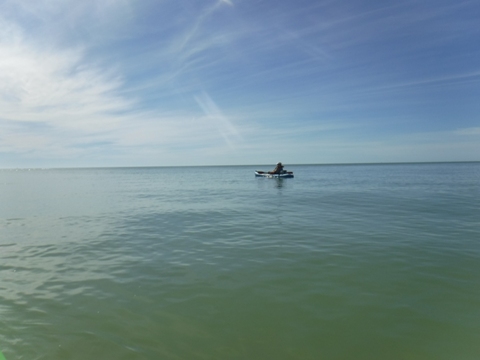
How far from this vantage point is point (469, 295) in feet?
24.6

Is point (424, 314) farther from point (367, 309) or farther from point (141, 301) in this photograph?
point (141, 301)

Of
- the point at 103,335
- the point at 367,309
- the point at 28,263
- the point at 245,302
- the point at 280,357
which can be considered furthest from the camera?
the point at 28,263

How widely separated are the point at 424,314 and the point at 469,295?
2.07 meters

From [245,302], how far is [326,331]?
2199 millimetres

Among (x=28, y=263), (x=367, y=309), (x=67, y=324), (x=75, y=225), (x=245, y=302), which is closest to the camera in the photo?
(x=67, y=324)

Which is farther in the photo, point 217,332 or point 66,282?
point 66,282

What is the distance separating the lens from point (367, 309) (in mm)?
6812

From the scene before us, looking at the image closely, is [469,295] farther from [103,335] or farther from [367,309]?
[103,335]

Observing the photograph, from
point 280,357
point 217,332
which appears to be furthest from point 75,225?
point 280,357

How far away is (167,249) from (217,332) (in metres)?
6.83

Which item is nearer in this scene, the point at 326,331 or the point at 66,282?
the point at 326,331

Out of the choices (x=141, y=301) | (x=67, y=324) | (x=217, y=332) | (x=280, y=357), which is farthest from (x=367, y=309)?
(x=67, y=324)

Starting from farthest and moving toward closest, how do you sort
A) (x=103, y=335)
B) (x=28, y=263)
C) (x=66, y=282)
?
(x=28, y=263)
(x=66, y=282)
(x=103, y=335)

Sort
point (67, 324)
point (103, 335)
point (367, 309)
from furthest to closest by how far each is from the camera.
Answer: point (367, 309), point (67, 324), point (103, 335)
